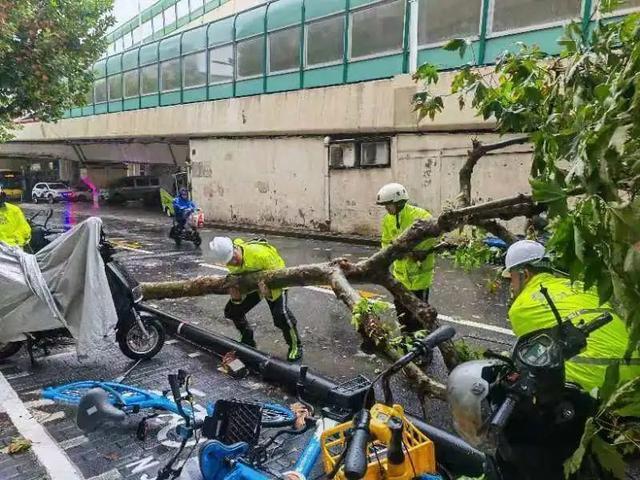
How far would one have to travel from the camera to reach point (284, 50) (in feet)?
53.6

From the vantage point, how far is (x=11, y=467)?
11.4ft

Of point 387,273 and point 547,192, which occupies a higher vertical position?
point 547,192

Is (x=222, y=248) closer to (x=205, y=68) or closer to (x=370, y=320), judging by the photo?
(x=370, y=320)

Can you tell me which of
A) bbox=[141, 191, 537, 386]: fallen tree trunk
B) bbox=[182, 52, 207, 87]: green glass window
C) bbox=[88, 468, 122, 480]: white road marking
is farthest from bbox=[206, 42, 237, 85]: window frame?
bbox=[88, 468, 122, 480]: white road marking

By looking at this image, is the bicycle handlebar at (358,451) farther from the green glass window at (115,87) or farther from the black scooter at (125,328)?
the green glass window at (115,87)

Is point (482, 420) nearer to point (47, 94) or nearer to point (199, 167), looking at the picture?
point (47, 94)

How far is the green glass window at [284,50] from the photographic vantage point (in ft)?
52.4

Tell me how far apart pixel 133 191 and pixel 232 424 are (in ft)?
93.6

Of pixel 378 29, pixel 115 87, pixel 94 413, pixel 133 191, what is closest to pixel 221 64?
pixel 378 29

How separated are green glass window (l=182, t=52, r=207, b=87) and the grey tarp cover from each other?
50.7ft

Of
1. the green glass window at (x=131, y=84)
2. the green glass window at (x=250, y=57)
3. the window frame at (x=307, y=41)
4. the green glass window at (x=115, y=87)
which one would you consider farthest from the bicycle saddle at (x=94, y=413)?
the green glass window at (x=115, y=87)

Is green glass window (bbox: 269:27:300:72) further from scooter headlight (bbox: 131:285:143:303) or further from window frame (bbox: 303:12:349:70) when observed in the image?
scooter headlight (bbox: 131:285:143:303)

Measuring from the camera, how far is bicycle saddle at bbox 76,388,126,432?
3648mm

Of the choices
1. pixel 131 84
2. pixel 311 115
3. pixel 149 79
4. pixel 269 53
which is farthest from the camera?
pixel 131 84
